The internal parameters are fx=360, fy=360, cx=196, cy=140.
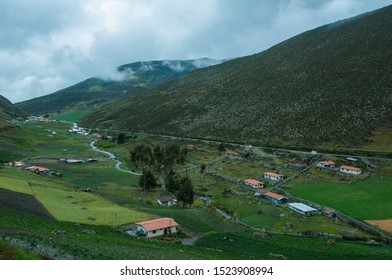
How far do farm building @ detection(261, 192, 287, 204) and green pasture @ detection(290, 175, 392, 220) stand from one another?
13.5ft

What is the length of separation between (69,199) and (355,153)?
8064 cm

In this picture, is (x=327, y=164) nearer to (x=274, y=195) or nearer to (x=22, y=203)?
(x=274, y=195)

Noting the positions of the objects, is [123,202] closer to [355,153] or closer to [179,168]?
[179,168]

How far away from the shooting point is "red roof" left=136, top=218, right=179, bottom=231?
41.5 meters

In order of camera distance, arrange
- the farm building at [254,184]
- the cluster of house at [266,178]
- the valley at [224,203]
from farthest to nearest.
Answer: the cluster of house at [266,178] < the farm building at [254,184] < the valley at [224,203]

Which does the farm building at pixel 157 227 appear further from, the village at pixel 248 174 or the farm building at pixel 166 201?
the farm building at pixel 166 201

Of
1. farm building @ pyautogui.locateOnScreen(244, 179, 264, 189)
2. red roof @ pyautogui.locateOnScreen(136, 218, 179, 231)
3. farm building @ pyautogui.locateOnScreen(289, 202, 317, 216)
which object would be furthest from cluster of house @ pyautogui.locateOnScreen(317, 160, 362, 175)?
red roof @ pyautogui.locateOnScreen(136, 218, 179, 231)

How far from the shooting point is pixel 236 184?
259ft

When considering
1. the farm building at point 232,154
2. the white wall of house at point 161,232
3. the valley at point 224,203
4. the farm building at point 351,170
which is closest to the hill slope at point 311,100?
the farm building at point 232,154

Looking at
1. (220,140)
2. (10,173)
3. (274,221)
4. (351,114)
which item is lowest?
(274,221)

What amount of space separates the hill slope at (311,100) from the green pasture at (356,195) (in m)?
40.1

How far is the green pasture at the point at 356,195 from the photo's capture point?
5625 centimetres

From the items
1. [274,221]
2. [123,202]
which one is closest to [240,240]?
[274,221]

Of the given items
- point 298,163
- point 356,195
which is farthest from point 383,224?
point 298,163
